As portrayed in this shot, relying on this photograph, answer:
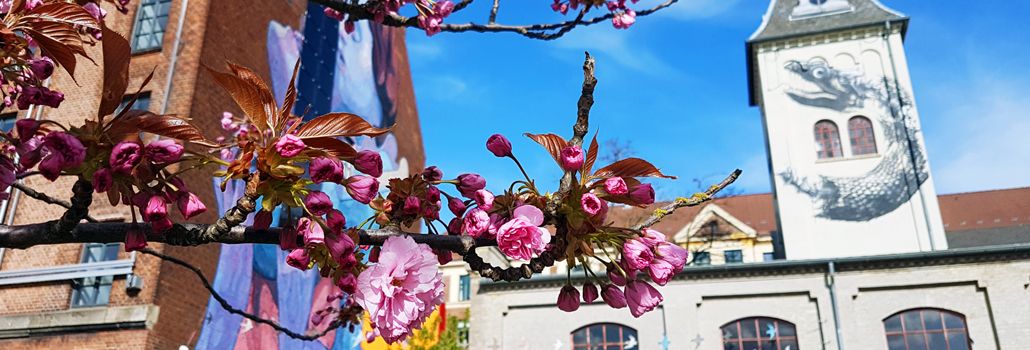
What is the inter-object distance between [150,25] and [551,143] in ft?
52.8

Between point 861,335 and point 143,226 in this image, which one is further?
point 861,335

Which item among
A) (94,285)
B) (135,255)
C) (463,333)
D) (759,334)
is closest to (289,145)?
(135,255)

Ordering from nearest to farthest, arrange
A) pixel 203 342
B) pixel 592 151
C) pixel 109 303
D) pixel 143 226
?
pixel 143 226
pixel 592 151
pixel 109 303
pixel 203 342

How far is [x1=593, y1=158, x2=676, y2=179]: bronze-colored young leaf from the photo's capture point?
6.59 feet

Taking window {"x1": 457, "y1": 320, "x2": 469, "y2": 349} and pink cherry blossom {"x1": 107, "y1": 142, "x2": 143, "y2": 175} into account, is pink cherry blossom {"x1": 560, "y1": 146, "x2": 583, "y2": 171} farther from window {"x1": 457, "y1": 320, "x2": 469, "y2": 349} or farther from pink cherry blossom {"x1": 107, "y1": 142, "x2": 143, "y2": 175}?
window {"x1": 457, "y1": 320, "x2": 469, "y2": 349}

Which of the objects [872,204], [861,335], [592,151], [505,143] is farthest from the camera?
[872,204]

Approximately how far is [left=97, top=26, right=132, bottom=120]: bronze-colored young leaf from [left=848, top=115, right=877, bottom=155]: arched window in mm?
23545

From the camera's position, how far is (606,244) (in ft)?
7.01

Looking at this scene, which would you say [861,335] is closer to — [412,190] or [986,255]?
[986,255]

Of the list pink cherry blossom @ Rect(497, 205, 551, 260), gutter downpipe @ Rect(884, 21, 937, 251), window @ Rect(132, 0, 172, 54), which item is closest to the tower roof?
gutter downpipe @ Rect(884, 21, 937, 251)

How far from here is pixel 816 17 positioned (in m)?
24.6

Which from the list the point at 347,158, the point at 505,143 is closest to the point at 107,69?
the point at 347,158

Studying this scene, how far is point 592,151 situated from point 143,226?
3.91 feet

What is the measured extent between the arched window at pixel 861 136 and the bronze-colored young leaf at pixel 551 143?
2284cm
